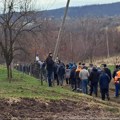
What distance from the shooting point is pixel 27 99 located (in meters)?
18.3

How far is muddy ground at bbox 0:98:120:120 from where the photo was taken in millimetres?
15650

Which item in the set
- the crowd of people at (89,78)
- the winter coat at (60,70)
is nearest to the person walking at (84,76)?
A: the crowd of people at (89,78)

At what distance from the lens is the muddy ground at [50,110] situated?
51.3 feet

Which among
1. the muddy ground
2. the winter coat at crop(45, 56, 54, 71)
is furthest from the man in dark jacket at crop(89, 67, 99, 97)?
the muddy ground

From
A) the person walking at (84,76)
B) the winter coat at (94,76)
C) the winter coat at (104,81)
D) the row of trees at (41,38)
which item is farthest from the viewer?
the row of trees at (41,38)

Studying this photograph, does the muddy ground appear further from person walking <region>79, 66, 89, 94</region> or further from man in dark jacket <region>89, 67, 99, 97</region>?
person walking <region>79, 66, 89, 94</region>

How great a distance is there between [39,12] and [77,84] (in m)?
6.31

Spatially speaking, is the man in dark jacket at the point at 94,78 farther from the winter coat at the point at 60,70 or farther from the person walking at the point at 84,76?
the winter coat at the point at 60,70

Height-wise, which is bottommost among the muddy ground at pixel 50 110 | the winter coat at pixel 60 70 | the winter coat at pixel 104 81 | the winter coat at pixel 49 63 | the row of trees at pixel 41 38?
the muddy ground at pixel 50 110

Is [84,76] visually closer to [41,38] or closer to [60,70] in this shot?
[60,70]

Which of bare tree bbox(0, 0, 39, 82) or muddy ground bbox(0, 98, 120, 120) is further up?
bare tree bbox(0, 0, 39, 82)

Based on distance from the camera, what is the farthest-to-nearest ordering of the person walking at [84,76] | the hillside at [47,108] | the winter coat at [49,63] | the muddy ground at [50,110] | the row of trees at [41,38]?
1. the row of trees at [41,38]
2. the person walking at [84,76]
3. the winter coat at [49,63]
4. the hillside at [47,108]
5. the muddy ground at [50,110]

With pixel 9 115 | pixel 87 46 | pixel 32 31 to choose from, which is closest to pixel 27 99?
pixel 9 115

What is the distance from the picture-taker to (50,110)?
682 inches
